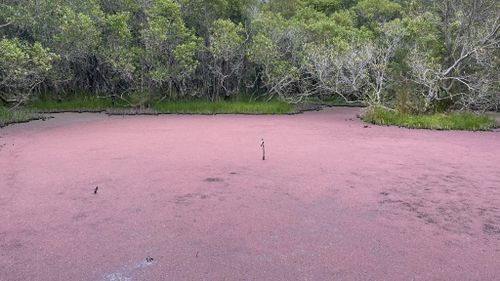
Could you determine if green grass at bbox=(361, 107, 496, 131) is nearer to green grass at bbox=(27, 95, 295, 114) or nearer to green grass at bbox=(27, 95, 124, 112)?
green grass at bbox=(27, 95, 295, 114)

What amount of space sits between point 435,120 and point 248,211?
754 cm

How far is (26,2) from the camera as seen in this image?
460 inches

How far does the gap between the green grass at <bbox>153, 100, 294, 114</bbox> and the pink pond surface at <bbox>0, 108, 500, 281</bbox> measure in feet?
19.0

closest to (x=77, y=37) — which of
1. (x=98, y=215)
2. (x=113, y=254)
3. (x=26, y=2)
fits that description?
(x=26, y=2)

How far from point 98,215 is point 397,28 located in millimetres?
11084

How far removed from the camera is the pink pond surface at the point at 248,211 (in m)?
2.78

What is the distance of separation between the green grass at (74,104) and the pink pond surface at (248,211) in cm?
604

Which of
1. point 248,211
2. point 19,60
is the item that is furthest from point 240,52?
point 248,211

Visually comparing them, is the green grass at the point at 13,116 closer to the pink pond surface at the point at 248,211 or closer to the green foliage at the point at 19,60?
the green foliage at the point at 19,60

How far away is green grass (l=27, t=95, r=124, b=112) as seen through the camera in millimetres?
13336

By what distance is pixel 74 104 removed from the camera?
45.1 ft

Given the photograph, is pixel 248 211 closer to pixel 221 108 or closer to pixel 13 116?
pixel 13 116

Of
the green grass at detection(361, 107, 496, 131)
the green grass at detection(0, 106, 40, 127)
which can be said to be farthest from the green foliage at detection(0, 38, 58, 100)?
the green grass at detection(361, 107, 496, 131)

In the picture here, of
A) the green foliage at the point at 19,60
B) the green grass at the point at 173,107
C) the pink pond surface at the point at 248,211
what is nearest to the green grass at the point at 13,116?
the green foliage at the point at 19,60
